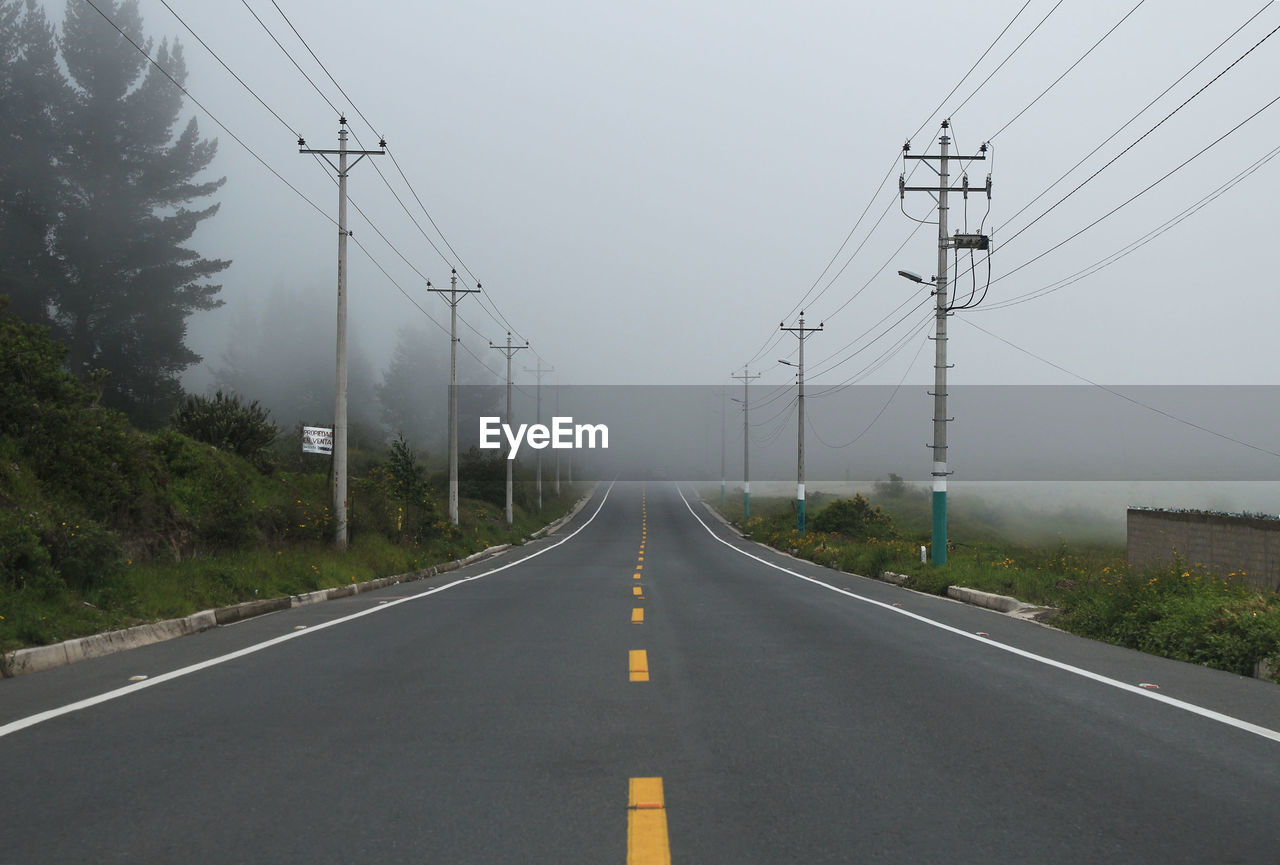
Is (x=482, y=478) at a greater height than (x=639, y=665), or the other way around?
(x=482, y=478)

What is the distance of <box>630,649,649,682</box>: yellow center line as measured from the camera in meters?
9.23

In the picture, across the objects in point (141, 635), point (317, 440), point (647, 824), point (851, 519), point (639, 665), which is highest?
point (317, 440)

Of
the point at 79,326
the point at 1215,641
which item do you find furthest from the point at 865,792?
the point at 79,326

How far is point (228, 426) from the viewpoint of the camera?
88.6ft

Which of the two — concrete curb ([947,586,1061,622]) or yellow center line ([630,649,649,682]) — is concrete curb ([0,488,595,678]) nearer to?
yellow center line ([630,649,649,682])

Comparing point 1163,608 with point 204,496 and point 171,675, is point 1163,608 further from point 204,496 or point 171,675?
point 204,496

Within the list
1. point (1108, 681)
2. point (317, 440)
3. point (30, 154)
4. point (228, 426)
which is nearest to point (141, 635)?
point (1108, 681)

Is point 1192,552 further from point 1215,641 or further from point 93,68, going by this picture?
point 93,68

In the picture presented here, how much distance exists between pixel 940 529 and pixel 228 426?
1832cm

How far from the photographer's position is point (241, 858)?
4.51 meters

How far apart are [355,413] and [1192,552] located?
10951 centimetres

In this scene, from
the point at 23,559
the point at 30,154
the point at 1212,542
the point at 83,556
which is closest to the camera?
the point at 23,559

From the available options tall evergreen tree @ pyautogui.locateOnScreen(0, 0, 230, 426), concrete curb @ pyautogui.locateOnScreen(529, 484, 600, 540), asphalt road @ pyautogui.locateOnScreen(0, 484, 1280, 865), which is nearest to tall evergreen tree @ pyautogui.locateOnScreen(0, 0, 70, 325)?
tall evergreen tree @ pyautogui.locateOnScreen(0, 0, 230, 426)

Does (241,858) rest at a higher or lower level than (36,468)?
lower
